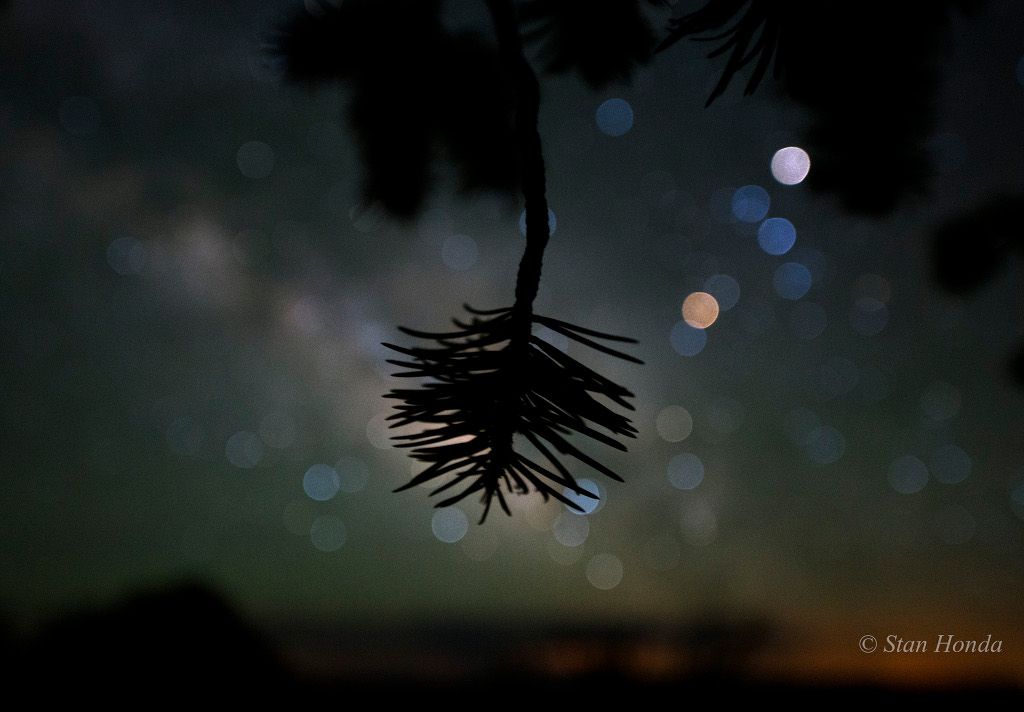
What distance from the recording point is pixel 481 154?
788mm

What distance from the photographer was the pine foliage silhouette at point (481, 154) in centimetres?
29

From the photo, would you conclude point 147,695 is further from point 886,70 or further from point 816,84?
point 886,70

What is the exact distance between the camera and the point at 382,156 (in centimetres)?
78

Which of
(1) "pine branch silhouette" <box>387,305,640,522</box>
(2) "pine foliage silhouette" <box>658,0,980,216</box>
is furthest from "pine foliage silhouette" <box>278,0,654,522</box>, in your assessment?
(2) "pine foliage silhouette" <box>658,0,980,216</box>

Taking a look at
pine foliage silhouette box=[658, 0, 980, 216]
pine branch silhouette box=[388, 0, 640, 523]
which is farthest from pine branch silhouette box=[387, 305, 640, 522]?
pine foliage silhouette box=[658, 0, 980, 216]

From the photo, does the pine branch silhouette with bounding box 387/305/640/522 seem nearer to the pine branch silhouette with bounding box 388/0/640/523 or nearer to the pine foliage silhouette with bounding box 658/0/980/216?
the pine branch silhouette with bounding box 388/0/640/523

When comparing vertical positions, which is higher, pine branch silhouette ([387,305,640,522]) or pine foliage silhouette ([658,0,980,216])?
pine foliage silhouette ([658,0,980,216])


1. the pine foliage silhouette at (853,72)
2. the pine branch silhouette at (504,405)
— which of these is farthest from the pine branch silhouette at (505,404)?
the pine foliage silhouette at (853,72)

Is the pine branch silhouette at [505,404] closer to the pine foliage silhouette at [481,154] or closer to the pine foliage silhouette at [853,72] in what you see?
the pine foliage silhouette at [481,154]

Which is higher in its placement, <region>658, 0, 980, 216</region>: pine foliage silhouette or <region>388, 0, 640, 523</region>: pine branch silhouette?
<region>658, 0, 980, 216</region>: pine foliage silhouette

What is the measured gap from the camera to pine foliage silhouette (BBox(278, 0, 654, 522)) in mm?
290

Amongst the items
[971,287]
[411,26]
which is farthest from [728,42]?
[971,287]

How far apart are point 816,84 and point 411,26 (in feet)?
1.74

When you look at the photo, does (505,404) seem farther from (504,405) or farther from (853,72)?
(853,72)
